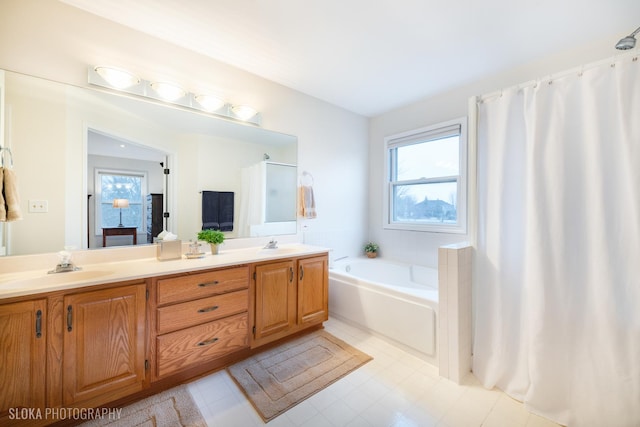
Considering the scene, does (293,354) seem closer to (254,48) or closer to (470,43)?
(254,48)

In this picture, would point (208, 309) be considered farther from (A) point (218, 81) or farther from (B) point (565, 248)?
(B) point (565, 248)

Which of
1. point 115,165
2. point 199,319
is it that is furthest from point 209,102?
point 199,319

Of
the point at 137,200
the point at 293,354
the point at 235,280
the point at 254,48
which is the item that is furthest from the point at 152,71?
the point at 293,354

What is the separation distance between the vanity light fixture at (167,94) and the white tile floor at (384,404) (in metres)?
2.21

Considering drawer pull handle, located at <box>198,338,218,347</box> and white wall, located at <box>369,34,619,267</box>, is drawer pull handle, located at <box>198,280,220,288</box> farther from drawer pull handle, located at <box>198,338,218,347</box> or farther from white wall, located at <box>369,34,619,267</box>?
white wall, located at <box>369,34,619,267</box>

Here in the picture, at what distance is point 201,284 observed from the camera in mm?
1760

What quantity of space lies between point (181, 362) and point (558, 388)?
7.59 feet

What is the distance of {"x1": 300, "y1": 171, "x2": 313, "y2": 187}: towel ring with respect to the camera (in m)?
3.05

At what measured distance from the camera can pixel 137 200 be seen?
1.97 m

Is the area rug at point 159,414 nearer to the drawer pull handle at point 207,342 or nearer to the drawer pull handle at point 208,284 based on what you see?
the drawer pull handle at point 207,342

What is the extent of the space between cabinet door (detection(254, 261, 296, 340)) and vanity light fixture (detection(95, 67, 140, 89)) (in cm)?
172

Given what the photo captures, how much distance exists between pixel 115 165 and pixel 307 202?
1802mm

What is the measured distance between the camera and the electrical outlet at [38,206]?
1.60 meters

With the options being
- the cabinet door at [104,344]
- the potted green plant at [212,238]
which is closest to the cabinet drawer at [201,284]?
the cabinet door at [104,344]
